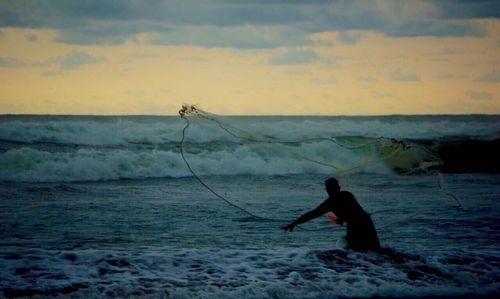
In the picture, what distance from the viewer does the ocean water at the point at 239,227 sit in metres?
7.91

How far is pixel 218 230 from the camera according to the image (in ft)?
38.5

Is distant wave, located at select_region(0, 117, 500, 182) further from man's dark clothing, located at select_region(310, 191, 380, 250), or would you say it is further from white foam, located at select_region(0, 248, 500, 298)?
white foam, located at select_region(0, 248, 500, 298)

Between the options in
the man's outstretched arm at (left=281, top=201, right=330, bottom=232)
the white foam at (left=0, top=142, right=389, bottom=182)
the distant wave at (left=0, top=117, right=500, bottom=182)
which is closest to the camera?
the man's outstretched arm at (left=281, top=201, right=330, bottom=232)

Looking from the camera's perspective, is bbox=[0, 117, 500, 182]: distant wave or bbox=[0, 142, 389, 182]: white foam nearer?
bbox=[0, 117, 500, 182]: distant wave

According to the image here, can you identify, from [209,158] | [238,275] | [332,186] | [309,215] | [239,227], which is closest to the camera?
[238,275]

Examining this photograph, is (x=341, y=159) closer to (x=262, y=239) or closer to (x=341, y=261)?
(x=262, y=239)

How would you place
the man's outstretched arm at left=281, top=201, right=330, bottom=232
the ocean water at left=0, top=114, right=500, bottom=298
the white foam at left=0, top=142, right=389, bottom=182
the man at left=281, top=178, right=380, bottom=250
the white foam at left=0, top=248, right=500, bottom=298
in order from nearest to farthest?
the white foam at left=0, top=248, right=500, bottom=298 < the ocean water at left=0, top=114, right=500, bottom=298 < the man's outstretched arm at left=281, top=201, right=330, bottom=232 < the man at left=281, top=178, right=380, bottom=250 < the white foam at left=0, top=142, right=389, bottom=182

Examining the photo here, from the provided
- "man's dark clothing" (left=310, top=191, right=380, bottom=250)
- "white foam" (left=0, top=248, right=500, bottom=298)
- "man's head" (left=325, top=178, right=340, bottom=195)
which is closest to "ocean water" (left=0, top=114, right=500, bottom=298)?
"white foam" (left=0, top=248, right=500, bottom=298)

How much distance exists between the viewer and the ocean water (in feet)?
26.0

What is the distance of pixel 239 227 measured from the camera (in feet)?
39.5

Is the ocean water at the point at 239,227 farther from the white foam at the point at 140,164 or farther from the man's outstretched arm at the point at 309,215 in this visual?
the man's outstretched arm at the point at 309,215

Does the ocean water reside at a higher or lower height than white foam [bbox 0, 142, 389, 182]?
lower

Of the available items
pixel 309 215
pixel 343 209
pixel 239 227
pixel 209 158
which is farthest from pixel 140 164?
pixel 309 215

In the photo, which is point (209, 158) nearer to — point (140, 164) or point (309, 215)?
point (140, 164)
